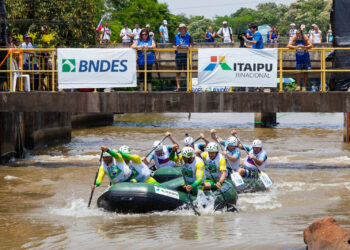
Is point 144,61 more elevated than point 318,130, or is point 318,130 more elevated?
point 144,61

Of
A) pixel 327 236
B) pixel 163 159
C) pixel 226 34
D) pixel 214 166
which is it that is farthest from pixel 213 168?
pixel 226 34

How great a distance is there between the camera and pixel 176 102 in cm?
1914

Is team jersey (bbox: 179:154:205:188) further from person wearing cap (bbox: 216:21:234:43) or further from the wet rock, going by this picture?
person wearing cap (bbox: 216:21:234:43)

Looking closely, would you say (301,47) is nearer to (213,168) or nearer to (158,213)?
(213,168)

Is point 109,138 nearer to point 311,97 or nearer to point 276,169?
point 276,169

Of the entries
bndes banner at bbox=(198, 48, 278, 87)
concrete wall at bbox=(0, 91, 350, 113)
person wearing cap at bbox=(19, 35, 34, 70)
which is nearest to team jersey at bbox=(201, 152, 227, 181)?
bndes banner at bbox=(198, 48, 278, 87)

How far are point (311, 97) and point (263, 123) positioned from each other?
71.1 ft

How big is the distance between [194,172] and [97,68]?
6.08 meters

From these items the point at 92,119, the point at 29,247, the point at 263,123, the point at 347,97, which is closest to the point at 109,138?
the point at 92,119

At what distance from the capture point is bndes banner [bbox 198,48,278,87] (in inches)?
724

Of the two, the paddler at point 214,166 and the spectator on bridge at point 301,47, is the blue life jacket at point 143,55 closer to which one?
the spectator on bridge at point 301,47

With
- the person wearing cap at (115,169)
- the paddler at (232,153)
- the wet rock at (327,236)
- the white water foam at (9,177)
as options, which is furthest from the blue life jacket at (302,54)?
the wet rock at (327,236)

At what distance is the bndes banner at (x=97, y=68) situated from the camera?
18688 mm

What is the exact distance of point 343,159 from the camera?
23.8 metres
